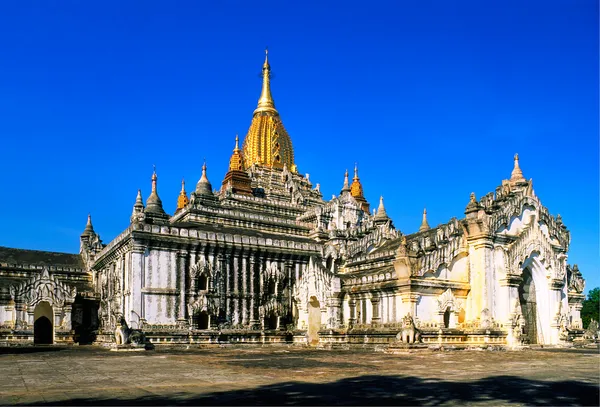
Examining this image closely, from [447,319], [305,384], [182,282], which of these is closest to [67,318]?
[182,282]

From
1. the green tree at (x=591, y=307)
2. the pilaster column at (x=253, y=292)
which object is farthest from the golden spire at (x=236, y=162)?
the green tree at (x=591, y=307)

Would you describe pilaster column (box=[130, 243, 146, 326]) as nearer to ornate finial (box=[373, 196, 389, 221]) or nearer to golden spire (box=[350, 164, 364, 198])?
ornate finial (box=[373, 196, 389, 221])

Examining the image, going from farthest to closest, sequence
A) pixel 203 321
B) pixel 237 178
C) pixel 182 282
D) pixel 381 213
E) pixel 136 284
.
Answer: pixel 237 178
pixel 381 213
pixel 203 321
pixel 182 282
pixel 136 284

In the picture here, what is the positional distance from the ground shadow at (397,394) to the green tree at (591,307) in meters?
98.3

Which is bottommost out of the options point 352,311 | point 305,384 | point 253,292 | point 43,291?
point 305,384

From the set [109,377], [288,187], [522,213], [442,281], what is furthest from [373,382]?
[288,187]

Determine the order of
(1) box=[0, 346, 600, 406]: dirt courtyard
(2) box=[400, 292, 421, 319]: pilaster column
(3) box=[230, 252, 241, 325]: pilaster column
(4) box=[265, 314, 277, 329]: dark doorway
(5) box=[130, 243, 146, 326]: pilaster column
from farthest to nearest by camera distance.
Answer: (4) box=[265, 314, 277, 329]: dark doorway, (3) box=[230, 252, 241, 325]: pilaster column, (5) box=[130, 243, 146, 326]: pilaster column, (2) box=[400, 292, 421, 319]: pilaster column, (1) box=[0, 346, 600, 406]: dirt courtyard

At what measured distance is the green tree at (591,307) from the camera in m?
108

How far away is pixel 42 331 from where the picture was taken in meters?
55.4

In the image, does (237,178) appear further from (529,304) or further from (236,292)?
(529,304)

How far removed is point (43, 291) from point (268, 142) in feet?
130

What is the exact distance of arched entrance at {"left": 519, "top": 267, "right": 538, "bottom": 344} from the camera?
43656mm

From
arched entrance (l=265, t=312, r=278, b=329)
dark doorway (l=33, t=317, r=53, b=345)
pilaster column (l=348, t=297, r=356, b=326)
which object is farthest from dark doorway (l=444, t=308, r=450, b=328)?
dark doorway (l=33, t=317, r=53, b=345)

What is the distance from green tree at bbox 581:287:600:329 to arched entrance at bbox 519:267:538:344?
67569 millimetres
